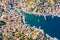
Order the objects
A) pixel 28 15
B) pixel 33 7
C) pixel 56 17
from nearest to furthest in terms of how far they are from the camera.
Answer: pixel 56 17 < pixel 28 15 < pixel 33 7

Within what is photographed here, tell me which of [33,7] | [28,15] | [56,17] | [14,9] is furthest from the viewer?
[14,9]

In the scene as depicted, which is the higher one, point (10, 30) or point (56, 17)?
point (56, 17)

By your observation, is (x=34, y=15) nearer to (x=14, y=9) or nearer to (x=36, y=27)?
(x=36, y=27)

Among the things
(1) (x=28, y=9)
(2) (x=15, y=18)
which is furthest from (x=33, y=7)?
(2) (x=15, y=18)

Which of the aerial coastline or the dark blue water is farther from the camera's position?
the aerial coastline

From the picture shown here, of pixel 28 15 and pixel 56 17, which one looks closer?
pixel 56 17

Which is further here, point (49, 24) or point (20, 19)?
point (20, 19)

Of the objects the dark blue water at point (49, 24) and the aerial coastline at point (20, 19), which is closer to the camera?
the dark blue water at point (49, 24)

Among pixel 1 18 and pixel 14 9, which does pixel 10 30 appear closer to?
pixel 1 18

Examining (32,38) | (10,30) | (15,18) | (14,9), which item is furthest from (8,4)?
(32,38)
